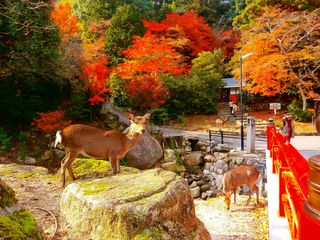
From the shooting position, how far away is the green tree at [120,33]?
25766 millimetres

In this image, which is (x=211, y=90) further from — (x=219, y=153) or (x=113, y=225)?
(x=113, y=225)

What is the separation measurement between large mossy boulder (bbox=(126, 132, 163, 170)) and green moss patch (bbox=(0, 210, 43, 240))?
35.9 feet

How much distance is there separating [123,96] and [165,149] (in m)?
8.33

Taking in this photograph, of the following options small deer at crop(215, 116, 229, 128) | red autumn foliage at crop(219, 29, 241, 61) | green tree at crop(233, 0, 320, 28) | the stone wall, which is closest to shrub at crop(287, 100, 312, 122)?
small deer at crop(215, 116, 229, 128)

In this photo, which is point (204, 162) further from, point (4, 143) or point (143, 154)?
point (4, 143)

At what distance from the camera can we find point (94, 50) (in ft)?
81.6

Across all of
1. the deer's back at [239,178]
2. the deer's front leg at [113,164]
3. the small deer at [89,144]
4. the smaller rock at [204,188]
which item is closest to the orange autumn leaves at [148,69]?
the smaller rock at [204,188]

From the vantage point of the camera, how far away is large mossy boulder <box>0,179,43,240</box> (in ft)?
8.64

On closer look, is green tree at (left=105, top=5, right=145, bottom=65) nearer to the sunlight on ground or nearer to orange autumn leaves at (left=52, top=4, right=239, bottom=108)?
orange autumn leaves at (left=52, top=4, right=239, bottom=108)

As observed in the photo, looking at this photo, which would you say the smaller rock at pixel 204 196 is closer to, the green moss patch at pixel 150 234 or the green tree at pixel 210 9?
the green moss patch at pixel 150 234

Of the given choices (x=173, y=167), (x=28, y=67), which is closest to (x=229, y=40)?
(x=173, y=167)

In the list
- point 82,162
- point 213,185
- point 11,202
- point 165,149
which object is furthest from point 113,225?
point 165,149

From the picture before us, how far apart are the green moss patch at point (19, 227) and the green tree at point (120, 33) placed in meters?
23.4

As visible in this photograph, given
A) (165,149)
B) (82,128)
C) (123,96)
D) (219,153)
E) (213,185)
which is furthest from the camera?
(123,96)
